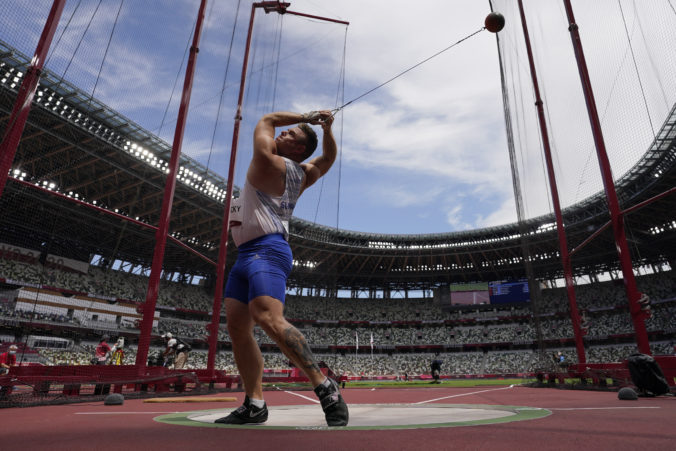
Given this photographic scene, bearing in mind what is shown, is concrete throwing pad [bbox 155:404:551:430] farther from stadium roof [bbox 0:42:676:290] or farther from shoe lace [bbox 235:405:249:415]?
stadium roof [bbox 0:42:676:290]

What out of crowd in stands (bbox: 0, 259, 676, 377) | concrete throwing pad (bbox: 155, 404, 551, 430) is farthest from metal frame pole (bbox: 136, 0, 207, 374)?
crowd in stands (bbox: 0, 259, 676, 377)

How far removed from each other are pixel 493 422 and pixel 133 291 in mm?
35152

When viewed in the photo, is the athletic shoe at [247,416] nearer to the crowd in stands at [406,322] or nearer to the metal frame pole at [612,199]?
the metal frame pole at [612,199]

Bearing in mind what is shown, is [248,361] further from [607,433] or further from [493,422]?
[607,433]

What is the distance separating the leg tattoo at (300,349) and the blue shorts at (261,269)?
0.77ft

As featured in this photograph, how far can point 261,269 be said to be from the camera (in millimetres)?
2465

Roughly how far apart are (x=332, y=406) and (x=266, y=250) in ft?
3.41

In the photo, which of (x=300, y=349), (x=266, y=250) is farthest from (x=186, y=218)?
(x=300, y=349)

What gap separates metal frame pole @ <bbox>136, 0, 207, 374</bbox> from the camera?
24.7 ft

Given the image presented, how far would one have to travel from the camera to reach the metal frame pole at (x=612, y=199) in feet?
20.8

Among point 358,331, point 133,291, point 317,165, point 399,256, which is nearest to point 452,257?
point 399,256

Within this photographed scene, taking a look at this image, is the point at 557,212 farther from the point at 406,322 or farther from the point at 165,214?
the point at 406,322

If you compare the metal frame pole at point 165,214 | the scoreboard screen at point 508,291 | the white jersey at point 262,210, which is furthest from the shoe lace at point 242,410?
the scoreboard screen at point 508,291

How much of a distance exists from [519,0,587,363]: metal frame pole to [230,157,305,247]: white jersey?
917cm
